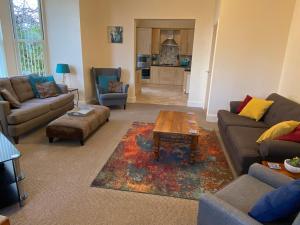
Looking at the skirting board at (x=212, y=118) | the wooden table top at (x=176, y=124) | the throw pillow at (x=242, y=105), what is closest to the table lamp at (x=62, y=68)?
the wooden table top at (x=176, y=124)

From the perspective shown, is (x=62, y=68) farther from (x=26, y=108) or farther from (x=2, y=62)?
(x=26, y=108)

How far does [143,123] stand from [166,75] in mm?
5479

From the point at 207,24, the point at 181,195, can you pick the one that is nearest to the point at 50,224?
the point at 181,195

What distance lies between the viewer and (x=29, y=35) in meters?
5.04

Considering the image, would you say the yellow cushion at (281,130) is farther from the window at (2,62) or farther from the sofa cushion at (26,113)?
the window at (2,62)

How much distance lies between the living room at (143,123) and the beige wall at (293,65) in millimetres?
24

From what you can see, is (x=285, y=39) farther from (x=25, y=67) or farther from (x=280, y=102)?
(x=25, y=67)

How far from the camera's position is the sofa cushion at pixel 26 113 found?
321cm

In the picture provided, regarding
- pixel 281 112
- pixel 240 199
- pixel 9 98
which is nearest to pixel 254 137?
pixel 281 112

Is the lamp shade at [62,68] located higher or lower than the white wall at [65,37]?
lower

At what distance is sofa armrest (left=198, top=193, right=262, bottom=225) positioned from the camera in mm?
1251

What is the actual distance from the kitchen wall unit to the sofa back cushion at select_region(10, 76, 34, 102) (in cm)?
601

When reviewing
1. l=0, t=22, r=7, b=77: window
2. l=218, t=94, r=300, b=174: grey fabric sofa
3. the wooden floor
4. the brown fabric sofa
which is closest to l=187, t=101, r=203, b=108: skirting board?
the wooden floor

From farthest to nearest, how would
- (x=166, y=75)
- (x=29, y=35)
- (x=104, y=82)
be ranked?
(x=166, y=75), (x=104, y=82), (x=29, y=35)
